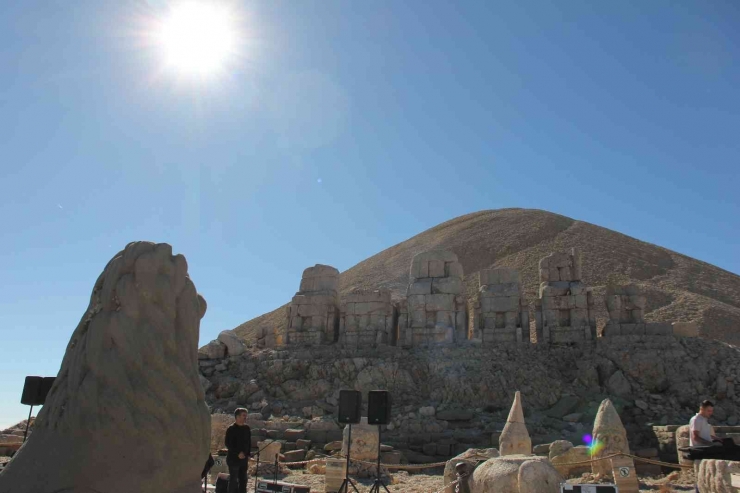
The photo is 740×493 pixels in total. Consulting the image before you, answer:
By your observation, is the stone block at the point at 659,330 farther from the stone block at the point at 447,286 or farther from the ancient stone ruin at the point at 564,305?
the stone block at the point at 447,286

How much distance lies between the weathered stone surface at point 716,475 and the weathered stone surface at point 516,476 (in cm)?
144

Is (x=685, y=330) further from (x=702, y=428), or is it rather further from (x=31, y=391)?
(x=31, y=391)

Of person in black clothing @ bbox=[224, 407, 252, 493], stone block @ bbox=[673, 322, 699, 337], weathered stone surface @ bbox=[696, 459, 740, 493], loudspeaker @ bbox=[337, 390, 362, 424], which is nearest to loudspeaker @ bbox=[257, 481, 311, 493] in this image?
person in black clothing @ bbox=[224, 407, 252, 493]

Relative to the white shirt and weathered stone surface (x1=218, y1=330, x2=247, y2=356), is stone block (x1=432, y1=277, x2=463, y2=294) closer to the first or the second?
weathered stone surface (x1=218, y1=330, x2=247, y2=356)

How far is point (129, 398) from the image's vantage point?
394 cm

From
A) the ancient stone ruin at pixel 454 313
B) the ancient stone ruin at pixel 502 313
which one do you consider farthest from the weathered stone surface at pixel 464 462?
the ancient stone ruin at pixel 502 313

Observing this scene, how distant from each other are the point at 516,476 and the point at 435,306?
11500 mm

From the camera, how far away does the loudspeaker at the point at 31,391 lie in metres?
8.79

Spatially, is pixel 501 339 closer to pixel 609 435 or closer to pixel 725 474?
pixel 609 435

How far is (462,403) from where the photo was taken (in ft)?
51.8

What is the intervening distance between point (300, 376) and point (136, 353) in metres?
13.8

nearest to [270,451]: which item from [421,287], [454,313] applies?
[454,313]

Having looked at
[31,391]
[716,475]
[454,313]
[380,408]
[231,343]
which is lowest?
[716,475]

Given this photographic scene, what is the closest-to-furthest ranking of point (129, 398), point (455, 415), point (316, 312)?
1. point (129, 398)
2. point (455, 415)
3. point (316, 312)
